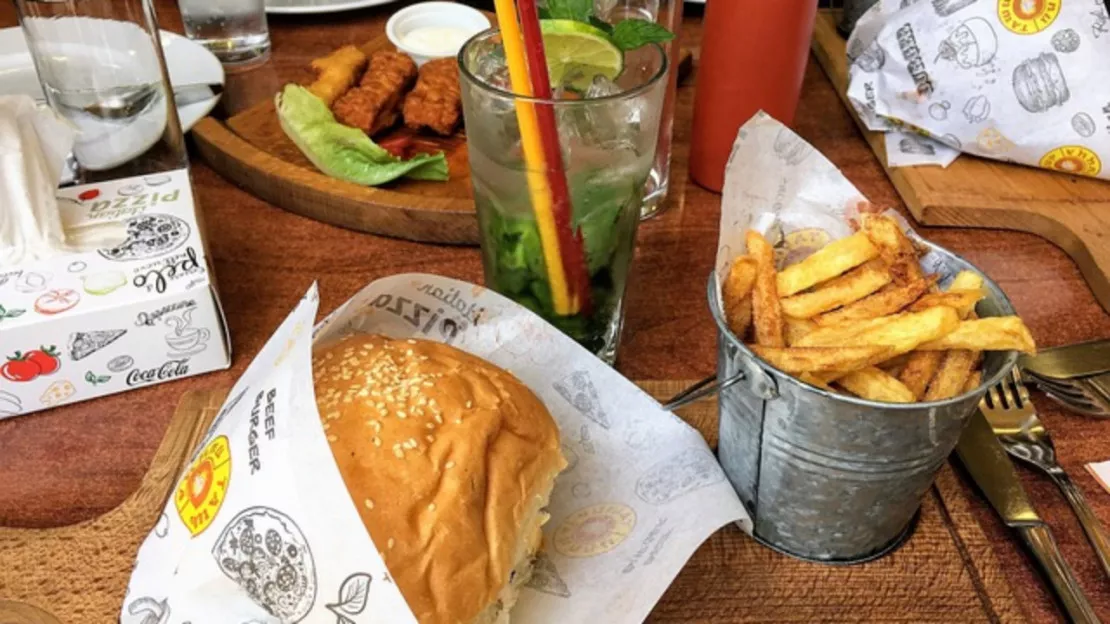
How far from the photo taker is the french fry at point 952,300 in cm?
99

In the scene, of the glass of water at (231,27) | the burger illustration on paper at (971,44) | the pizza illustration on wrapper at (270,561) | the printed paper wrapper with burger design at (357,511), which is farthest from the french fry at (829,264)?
the glass of water at (231,27)

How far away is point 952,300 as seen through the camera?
999 millimetres

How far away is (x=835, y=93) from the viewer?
2.04 meters

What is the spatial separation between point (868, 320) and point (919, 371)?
77 millimetres

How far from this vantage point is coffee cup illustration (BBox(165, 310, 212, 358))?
122 cm

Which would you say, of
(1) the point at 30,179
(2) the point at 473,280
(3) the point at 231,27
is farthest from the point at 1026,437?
(3) the point at 231,27

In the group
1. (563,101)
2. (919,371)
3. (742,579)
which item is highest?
(563,101)

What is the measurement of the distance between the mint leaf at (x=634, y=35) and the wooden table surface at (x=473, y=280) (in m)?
0.45

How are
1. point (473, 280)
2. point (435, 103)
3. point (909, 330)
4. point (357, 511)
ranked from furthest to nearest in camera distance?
point (435, 103) < point (473, 280) < point (909, 330) < point (357, 511)

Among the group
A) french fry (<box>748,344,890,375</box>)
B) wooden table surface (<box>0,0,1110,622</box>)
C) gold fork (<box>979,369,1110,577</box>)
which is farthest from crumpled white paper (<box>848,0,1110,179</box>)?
french fry (<box>748,344,890,375</box>)

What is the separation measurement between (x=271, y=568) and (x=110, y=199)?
72cm

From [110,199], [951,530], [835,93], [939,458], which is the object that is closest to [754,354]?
[939,458]

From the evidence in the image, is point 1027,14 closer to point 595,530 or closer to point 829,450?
point 829,450

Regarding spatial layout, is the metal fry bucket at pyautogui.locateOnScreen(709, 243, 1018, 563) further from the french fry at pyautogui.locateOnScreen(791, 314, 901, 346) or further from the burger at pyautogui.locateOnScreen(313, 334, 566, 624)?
the burger at pyautogui.locateOnScreen(313, 334, 566, 624)
